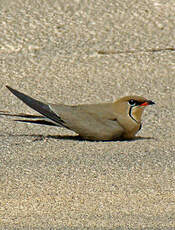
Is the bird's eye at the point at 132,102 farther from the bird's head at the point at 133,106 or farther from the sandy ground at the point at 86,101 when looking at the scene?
the sandy ground at the point at 86,101

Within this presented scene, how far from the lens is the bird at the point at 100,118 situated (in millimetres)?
5352

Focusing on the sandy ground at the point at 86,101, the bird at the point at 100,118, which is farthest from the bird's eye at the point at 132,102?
the sandy ground at the point at 86,101

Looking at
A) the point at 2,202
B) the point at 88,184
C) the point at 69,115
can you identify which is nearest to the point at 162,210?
the point at 88,184

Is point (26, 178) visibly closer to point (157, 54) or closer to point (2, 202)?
point (2, 202)

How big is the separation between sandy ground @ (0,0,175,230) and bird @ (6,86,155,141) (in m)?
0.08

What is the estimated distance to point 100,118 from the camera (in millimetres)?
5379

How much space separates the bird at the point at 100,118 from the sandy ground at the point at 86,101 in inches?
3.1

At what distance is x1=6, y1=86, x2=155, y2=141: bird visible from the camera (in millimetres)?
5352

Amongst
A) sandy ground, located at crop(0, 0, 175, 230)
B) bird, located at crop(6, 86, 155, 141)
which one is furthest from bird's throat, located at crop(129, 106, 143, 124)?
Result: sandy ground, located at crop(0, 0, 175, 230)

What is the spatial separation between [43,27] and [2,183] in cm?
362

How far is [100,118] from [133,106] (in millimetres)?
259

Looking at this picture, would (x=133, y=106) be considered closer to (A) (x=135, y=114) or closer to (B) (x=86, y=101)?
(A) (x=135, y=114)

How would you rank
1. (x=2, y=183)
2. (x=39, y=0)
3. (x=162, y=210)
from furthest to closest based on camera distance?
(x=39, y=0), (x=2, y=183), (x=162, y=210)

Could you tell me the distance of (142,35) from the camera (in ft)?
25.5
